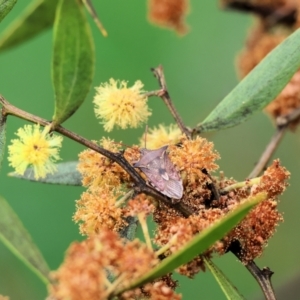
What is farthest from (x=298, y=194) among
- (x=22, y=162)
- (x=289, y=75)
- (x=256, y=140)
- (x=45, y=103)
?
(x=22, y=162)

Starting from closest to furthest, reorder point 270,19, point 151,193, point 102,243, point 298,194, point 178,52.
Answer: point 102,243
point 151,193
point 270,19
point 298,194
point 178,52

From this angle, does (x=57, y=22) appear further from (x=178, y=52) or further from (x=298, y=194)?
(x=178, y=52)

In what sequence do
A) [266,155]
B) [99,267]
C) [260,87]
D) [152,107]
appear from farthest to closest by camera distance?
[152,107]
[266,155]
[260,87]
[99,267]

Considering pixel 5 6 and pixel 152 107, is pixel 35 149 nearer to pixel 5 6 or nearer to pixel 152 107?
pixel 5 6

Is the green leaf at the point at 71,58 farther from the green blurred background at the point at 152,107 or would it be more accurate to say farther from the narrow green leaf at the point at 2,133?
the green blurred background at the point at 152,107

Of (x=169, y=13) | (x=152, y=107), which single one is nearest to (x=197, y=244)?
(x=169, y=13)

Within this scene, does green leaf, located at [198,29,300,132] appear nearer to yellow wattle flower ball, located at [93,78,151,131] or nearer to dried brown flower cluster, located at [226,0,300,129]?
yellow wattle flower ball, located at [93,78,151,131]

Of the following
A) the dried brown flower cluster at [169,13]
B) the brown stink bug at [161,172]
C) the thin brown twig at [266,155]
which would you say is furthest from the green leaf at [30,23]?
the dried brown flower cluster at [169,13]

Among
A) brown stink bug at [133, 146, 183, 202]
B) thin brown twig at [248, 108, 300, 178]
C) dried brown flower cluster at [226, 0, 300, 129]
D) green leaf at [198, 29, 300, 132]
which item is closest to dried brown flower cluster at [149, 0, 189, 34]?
dried brown flower cluster at [226, 0, 300, 129]
